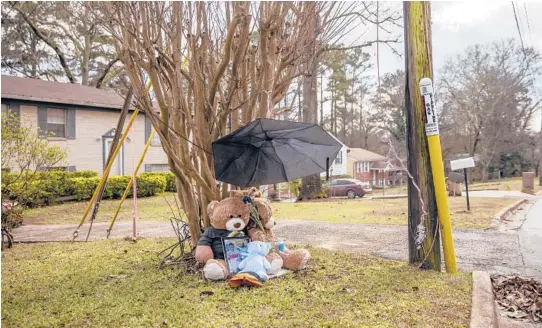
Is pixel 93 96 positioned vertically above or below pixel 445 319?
above

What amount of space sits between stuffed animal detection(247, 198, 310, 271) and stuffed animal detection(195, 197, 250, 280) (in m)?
0.15

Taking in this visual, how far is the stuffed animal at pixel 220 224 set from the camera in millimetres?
4031

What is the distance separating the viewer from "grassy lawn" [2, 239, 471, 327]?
2779 millimetres

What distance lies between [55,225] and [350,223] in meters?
6.88

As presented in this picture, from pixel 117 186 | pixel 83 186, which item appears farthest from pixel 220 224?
pixel 117 186

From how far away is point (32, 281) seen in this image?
155 inches

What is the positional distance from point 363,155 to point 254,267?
36.5m

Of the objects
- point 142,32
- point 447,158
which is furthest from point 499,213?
point 447,158

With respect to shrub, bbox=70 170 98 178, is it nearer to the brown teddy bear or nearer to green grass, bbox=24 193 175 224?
green grass, bbox=24 193 175 224

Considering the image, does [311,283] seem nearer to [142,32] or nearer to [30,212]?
[142,32]

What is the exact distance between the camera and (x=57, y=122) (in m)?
16.7

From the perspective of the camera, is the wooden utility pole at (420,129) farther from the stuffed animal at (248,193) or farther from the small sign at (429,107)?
the stuffed animal at (248,193)

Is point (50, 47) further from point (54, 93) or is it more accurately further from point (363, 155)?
point (363, 155)

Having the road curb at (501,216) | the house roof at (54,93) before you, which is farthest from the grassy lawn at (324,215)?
the house roof at (54,93)
